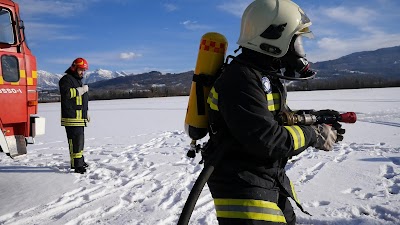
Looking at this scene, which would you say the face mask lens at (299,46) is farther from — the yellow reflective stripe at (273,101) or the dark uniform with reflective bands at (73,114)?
the dark uniform with reflective bands at (73,114)

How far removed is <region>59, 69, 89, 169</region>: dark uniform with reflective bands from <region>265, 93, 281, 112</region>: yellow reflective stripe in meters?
4.69

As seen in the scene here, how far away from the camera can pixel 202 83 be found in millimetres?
1932

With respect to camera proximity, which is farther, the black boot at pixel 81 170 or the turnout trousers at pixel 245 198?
the black boot at pixel 81 170

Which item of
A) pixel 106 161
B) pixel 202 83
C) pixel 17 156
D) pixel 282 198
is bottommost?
pixel 106 161

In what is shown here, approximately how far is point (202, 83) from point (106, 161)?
5245 mm

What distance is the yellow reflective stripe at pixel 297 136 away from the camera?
1.64 meters

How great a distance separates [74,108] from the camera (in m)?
5.80

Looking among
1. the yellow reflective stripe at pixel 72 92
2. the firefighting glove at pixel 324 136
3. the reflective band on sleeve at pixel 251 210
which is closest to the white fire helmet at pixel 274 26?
the firefighting glove at pixel 324 136

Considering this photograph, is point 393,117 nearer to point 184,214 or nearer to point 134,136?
point 134,136

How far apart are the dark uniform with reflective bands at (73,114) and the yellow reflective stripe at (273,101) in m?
4.69

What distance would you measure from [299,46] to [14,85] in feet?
15.3

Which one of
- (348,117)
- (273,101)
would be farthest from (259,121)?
(348,117)

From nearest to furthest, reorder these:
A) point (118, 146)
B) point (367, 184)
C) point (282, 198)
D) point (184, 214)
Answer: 1. point (184, 214)
2. point (282, 198)
3. point (367, 184)
4. point (118, 146)

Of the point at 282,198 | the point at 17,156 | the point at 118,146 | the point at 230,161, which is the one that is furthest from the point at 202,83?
the point at 118,146
